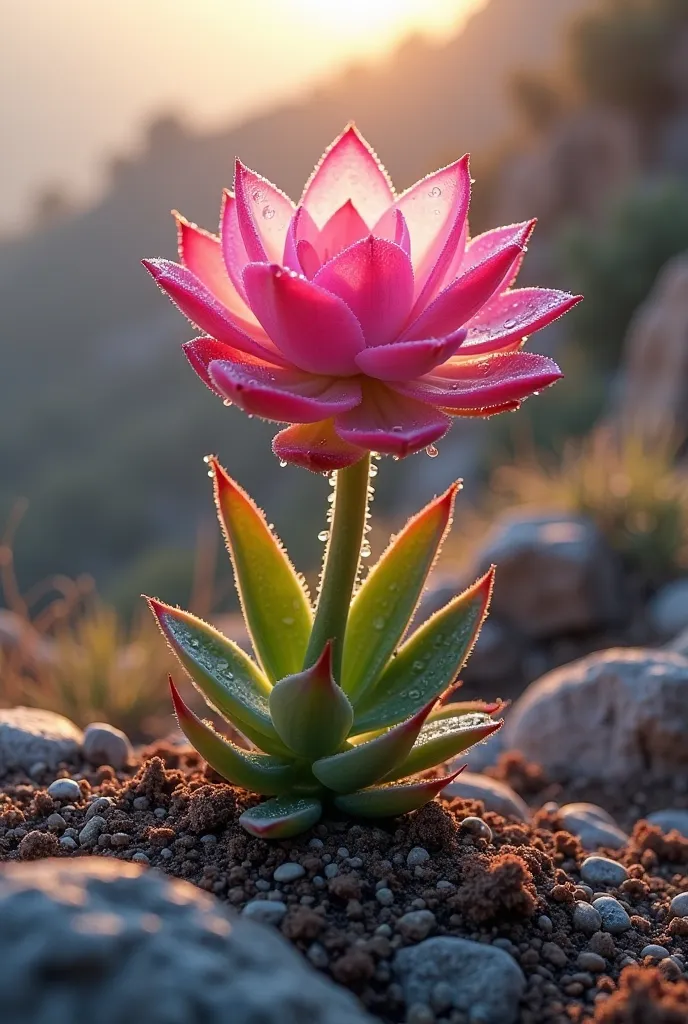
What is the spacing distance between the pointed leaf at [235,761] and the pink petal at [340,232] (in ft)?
2.44

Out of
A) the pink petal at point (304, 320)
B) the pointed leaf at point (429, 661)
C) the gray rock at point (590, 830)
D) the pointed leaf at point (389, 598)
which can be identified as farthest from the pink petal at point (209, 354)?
the gray rock at point (590, 830)

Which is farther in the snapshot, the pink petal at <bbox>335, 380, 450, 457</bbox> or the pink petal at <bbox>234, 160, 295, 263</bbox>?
the pink petal at <bbox>234, 160, 295, 263</bbox>

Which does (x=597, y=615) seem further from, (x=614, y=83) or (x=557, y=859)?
(x=614, y=83)

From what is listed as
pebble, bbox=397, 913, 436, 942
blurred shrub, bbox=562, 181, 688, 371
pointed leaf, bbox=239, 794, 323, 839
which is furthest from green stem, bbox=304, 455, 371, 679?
blurred shrub, bbox=562, 181, 688, 371

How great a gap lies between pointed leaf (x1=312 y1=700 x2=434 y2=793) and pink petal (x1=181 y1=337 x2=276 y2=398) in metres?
0.60

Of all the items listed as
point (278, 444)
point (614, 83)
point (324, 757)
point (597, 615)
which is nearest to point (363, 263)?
point (278, 444)

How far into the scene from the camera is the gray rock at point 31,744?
7.24ft

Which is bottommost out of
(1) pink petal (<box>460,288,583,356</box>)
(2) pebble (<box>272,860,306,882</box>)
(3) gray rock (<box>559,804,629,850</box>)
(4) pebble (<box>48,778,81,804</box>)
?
(3) gray rock (<box>559,804,629,850</box>)

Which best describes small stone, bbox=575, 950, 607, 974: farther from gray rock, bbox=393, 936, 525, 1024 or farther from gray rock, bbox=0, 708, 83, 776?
gray rock, bbox=0, 708, 83, 776

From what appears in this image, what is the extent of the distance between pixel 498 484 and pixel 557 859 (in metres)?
6.13

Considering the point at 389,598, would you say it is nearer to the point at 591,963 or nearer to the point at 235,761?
the point at 235,761

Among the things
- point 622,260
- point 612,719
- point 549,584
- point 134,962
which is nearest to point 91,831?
point 134,962

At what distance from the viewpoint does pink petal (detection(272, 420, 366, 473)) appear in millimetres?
1529

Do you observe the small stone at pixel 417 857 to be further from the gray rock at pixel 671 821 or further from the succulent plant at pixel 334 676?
the gray rock at pixel 671 821
